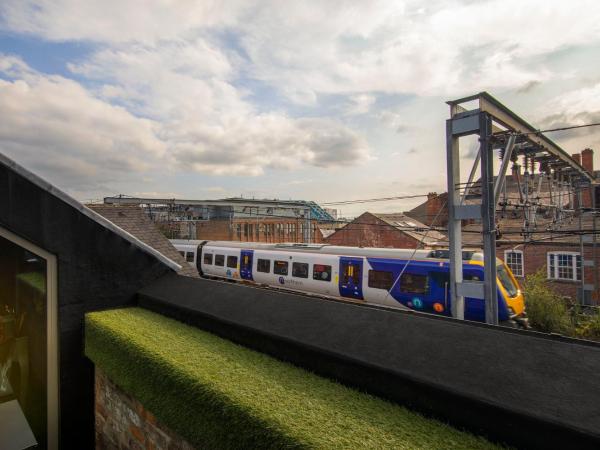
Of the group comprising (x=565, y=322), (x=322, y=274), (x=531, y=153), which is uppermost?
(x=531, y=153)

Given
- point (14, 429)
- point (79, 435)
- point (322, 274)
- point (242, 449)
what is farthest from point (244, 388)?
point (322, 274)

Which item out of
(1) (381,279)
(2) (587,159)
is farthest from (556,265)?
(1) (381,279)

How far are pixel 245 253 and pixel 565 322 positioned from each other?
47.4 ft

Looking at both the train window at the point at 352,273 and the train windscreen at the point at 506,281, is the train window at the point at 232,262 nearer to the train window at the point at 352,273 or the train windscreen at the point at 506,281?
the train window at the point at 352,273

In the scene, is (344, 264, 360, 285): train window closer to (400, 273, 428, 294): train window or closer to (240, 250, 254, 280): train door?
(400, 273, 428, 294): train window

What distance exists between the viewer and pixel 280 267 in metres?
16.3

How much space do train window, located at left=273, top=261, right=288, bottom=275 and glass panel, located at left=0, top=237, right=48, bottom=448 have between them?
36.0 feet

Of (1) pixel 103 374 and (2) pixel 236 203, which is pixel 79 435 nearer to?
(1) pixel 103 374

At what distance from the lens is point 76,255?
495 cm

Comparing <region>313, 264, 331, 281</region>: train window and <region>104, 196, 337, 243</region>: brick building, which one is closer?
<region>313, 264, 331, 281</region>: train window

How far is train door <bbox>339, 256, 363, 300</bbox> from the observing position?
13.3m

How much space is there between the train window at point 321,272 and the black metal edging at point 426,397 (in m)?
10.8

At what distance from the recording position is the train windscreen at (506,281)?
11.1 m

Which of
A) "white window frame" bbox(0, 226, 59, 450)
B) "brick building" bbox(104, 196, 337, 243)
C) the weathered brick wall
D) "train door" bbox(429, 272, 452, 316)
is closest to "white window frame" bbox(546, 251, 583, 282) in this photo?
"train door" bbox(429, 272, 452, 316)
